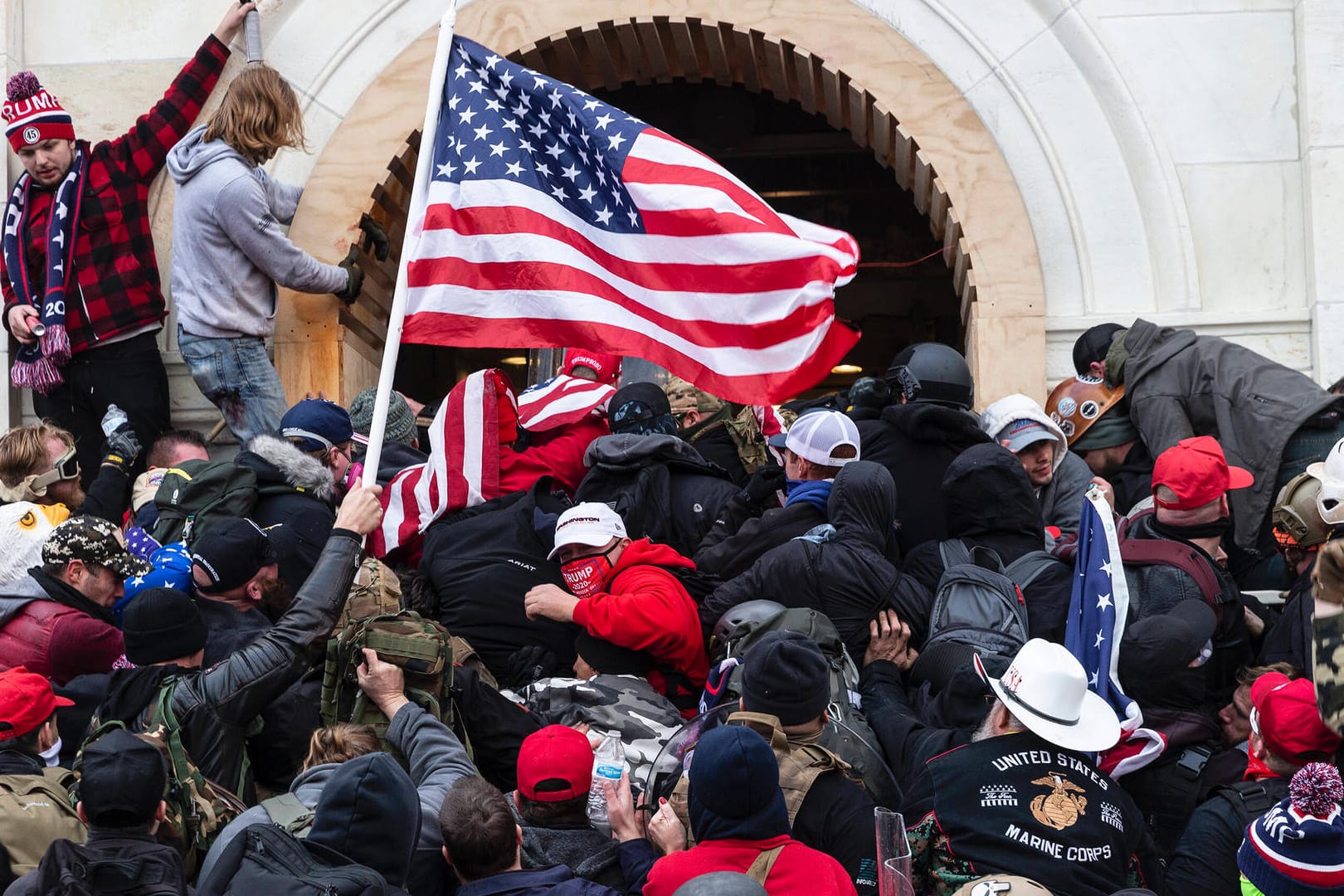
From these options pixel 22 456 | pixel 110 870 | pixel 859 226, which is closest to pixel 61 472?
pixel 22 456

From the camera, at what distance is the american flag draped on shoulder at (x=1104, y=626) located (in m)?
5.88

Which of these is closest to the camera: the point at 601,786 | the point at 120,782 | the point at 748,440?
the point at 120,782

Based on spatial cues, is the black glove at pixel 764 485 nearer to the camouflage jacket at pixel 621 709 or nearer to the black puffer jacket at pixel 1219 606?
the camouflage jacket at pixel 621 709

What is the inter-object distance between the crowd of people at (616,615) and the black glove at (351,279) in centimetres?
4

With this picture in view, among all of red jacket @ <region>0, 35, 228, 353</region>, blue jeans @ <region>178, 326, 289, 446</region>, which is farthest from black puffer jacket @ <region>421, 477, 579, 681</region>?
red jacket @ <region>0, 35, 228, 353</region>

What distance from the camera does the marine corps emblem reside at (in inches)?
196

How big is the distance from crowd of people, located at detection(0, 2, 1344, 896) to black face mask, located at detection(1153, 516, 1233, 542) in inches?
1.1

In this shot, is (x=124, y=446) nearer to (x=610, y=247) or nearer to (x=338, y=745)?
(x=610, y=247)

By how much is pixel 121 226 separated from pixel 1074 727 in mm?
6247

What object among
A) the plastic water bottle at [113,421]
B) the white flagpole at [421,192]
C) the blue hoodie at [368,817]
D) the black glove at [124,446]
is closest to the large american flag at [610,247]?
the white flagpole at [421,192]

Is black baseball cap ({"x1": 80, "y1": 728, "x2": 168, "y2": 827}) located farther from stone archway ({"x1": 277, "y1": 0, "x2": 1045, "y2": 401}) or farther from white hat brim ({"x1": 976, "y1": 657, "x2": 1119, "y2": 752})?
stone archway ({"x1": 277, "y1": 0, "x2": 1045, "y2": 401})

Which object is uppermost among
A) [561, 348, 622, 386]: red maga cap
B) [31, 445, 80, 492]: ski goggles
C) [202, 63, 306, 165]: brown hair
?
[202, 63, 306, 165]: brown hair

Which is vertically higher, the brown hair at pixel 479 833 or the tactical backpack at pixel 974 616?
the tactical backpack at pixel 974 616

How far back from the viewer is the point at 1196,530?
22.2 ft
